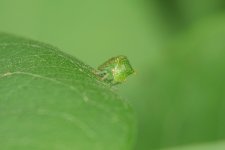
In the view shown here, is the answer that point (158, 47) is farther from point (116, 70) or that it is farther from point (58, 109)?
point (58, 109)

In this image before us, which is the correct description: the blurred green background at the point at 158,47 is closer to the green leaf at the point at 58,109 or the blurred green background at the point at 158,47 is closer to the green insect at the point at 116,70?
the green insect at the point at 116,70

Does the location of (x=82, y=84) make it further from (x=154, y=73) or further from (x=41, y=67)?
(x=154, y=73)

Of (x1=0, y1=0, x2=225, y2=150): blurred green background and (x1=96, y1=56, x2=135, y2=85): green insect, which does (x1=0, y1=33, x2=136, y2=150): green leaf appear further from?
(x1=0, y1=0, x2=225, y2=150): blurred green background

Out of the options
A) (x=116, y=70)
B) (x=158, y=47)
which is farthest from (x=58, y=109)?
(x=158, y=47)

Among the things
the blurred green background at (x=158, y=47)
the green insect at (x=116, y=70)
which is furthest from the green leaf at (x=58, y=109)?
the blurred green background at (x=158, y=47)

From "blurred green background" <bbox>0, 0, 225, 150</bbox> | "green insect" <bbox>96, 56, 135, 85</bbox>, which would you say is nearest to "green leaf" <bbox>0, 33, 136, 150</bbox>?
"green insect" <bbox>96, 56, 135, 85</bbox>

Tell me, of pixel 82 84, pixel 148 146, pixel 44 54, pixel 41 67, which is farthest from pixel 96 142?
pixel 148 146
